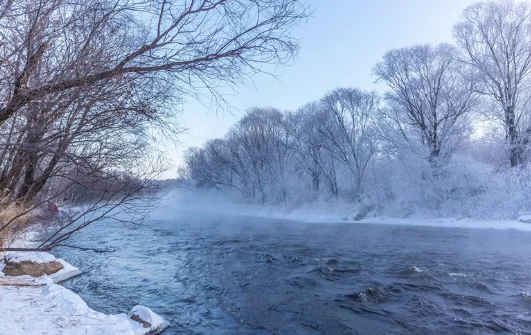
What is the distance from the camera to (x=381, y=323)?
6.50 m

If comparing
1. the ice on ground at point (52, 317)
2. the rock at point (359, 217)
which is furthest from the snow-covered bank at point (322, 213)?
the ice on ground at point (52, 317)

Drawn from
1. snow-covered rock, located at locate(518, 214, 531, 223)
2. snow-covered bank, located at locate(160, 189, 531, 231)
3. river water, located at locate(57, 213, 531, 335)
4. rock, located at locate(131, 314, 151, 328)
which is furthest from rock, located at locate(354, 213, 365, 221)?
rock, located at locate(131, 314, 151, 328)

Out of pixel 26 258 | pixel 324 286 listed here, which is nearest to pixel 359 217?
pixel 324 286

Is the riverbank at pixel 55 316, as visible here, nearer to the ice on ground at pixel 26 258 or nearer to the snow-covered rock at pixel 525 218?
the ice on ground at pixel 26 258

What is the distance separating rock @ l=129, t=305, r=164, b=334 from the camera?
6082mm

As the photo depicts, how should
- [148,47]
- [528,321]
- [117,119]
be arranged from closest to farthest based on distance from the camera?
1. [148,47]
2. [117,119]
3. [528,321]

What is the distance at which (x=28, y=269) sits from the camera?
9070mm

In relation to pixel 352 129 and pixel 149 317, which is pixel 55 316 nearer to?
pixel 149 317

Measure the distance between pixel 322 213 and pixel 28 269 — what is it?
25.6 metres

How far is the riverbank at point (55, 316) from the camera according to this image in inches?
201

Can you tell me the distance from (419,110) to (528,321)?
22.7m

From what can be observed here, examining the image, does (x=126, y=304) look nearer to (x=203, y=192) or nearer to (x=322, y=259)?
(x=322, y=259)

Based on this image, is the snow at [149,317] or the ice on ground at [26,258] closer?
the snow at [149,317]

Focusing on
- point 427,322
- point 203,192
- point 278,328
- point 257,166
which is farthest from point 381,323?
point 203,192
